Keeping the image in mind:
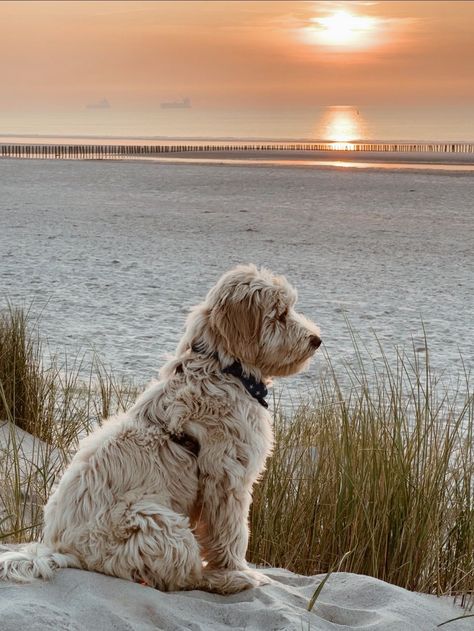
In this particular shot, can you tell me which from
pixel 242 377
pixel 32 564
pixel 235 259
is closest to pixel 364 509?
pixel 242 377

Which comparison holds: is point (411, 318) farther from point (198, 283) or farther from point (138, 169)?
point (138, 169)

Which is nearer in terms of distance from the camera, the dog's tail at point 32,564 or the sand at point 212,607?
the sand at point 212,607

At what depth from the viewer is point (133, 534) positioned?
416 centimetres

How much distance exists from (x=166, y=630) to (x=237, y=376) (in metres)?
1.27

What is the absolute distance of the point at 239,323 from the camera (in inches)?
179

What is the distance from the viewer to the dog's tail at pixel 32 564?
4.11 m

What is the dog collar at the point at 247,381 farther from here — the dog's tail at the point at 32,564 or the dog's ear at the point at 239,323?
the dog's tail at the point at 32,564

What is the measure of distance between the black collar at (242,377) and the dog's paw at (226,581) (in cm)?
84

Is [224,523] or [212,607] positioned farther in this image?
[224,523]

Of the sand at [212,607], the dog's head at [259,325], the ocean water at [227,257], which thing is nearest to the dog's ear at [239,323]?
the dog's head at [259,325]

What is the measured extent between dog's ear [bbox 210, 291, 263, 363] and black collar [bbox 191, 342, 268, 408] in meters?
0.06

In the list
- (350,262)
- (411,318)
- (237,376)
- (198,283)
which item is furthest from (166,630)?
(350,262)

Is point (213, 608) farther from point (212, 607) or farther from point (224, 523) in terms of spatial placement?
point (224, 523)

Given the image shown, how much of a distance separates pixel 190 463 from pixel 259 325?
2.49ft
